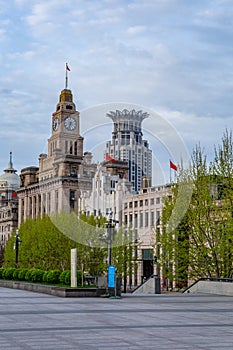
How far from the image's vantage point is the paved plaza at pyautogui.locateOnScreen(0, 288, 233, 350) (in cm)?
1432

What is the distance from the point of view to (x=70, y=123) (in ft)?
431

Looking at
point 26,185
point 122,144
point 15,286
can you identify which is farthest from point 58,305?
point 26,185

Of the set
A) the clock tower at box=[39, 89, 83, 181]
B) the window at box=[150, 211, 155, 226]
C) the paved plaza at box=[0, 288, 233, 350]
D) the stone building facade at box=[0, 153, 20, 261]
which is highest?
the clock tower at box=[39, 89, 83, 181]

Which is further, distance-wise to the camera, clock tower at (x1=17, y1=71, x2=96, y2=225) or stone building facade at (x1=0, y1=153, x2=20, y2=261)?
stone building facade at (x1=0, y1=153, x2=20, y2=261)

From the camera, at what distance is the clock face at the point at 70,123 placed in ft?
424

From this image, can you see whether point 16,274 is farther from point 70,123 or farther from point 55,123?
point 55,123

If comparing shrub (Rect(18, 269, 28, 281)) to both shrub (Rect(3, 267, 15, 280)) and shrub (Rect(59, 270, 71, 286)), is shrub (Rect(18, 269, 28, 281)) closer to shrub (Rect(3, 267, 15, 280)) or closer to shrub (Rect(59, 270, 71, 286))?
shrub (Rect(3, 267, 15, 280))

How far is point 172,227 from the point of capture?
50.1m

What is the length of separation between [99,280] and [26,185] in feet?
387

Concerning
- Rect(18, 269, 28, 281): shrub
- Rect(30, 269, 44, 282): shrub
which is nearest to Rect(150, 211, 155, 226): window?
Rect(18, 269, 28, 281): shrub

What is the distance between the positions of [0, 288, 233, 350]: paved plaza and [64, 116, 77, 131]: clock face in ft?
343

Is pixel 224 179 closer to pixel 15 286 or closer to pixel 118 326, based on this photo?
pixel 15 286

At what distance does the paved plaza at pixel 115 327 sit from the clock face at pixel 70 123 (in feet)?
343

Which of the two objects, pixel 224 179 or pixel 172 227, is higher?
pixel 224 179
